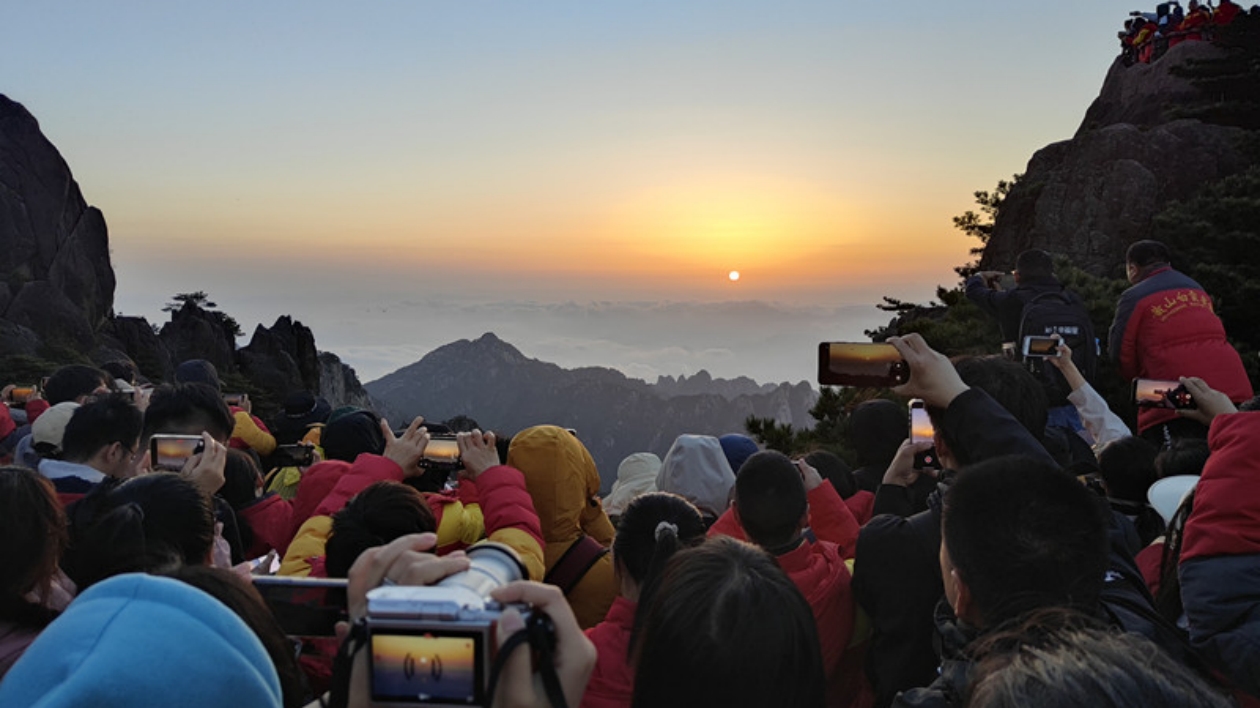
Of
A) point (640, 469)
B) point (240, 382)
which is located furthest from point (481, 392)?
point (640, 469)

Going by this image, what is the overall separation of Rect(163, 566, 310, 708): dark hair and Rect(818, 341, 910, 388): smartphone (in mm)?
1919

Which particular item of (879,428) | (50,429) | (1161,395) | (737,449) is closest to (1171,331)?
(1161,395)

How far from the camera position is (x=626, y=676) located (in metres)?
2.95

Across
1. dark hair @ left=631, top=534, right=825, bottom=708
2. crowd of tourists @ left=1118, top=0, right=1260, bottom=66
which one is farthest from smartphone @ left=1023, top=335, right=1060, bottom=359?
crowd of tourists @ left=1118, top=0, right=1260, bottom=66

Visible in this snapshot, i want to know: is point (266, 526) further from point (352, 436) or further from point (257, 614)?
point (257, 614)

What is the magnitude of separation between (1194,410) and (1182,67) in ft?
93.8

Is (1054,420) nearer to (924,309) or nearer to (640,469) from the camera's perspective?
(640,469)

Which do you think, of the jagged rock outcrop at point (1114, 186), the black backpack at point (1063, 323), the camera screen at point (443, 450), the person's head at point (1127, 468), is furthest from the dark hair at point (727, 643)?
the jagged rock outcrop at point (1114, 186)

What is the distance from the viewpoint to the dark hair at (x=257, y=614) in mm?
2234

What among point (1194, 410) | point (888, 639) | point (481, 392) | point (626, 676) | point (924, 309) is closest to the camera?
point (626, 676)

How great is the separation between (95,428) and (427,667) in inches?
142

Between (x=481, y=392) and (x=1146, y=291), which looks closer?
(x=1146, y=291)

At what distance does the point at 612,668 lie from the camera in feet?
9.70

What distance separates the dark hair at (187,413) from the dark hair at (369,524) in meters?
2.28
